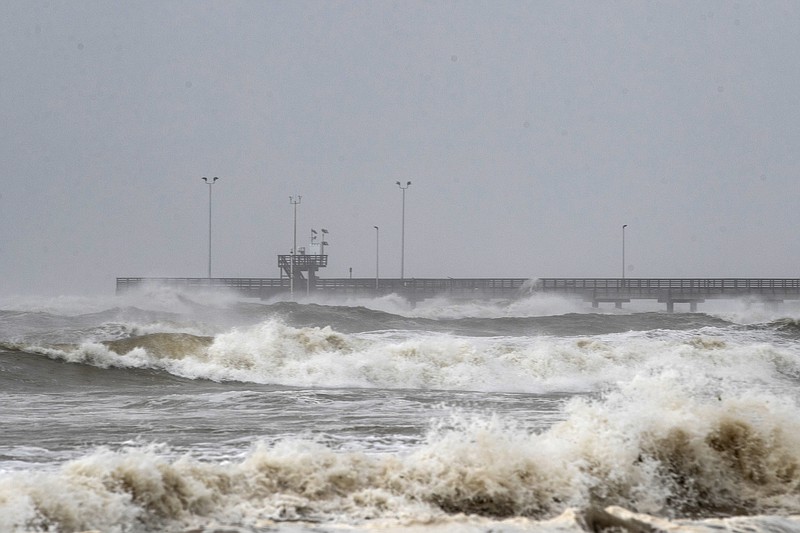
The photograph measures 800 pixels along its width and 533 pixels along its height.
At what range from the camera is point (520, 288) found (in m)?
56.6

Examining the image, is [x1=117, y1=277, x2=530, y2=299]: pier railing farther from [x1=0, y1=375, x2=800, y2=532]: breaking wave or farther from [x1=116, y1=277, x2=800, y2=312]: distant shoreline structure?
[x1=0, y1=375, x2=800, y2=532]: breaking wave

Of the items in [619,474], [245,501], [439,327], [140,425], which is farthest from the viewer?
[439,327]

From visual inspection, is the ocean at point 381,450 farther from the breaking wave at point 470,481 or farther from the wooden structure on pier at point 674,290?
the wooden structure on pier at point 674,290

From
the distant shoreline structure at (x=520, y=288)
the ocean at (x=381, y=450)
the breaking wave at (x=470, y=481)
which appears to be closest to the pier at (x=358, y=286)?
the distant shoreline structure at (x=520, y=288)

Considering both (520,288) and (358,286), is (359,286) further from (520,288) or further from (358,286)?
(520,288)

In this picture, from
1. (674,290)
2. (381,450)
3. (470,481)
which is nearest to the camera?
(470,481)

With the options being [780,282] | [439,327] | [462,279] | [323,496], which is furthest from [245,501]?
[780,282]

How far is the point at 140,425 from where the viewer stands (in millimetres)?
9078

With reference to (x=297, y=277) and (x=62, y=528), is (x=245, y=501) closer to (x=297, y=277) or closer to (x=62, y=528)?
(x=62, y=528)

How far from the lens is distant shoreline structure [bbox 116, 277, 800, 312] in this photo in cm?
5550

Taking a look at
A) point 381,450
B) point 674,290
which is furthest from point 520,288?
point 381,450

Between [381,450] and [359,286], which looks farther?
[359,286]

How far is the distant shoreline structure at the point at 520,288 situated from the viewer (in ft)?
182

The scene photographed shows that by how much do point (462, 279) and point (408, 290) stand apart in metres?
3.87
